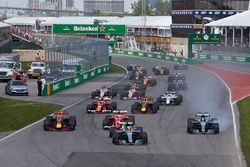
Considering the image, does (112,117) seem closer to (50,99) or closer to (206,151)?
(206,151)

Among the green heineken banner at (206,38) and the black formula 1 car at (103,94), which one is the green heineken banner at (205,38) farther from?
the black formula 1 car at (103,94)

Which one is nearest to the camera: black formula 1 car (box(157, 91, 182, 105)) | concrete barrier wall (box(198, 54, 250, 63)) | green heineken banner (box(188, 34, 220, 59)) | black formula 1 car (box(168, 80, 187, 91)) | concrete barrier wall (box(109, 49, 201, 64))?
black formula 1 car (box(157, 91, 182, 105))

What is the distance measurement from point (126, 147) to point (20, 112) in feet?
40.8

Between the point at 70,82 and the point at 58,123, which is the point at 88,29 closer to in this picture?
the point at 70,82

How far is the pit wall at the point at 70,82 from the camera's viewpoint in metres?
46.8

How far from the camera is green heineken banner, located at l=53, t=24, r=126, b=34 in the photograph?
102375 mm

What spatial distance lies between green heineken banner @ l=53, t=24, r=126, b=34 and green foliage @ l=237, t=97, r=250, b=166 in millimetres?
60634

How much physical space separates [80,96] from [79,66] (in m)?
10.6

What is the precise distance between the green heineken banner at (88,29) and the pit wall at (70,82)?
106ft

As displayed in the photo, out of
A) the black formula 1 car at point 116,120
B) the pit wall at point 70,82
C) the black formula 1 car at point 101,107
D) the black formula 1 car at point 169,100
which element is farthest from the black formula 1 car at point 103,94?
the black formula 1 car at point 116,120

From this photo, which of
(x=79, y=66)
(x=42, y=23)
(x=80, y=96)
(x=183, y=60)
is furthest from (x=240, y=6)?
(x=80, y=96)

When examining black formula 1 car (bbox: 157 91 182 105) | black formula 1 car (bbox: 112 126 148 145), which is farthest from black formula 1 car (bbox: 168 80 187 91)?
black formula 1 car (bbox: 112 126 148 145)

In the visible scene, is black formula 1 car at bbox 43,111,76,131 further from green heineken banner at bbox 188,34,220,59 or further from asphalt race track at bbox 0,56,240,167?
green heineken banner at bbox 188,34,220,59

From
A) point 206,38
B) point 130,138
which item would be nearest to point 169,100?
point 130,138
